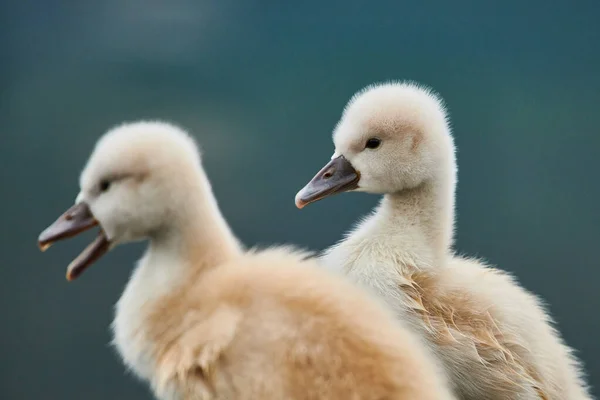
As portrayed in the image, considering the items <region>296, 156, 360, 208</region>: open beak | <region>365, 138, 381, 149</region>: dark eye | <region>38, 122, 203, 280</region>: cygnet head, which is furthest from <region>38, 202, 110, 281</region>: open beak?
<region>365, 138, 381, 149</region>: dark eye

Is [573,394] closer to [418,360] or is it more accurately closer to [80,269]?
[418,360]

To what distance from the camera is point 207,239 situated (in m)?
1.40

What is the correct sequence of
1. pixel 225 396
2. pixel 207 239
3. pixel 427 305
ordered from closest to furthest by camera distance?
pixel 225 396 < pixel 207 239 < pixel 427 305

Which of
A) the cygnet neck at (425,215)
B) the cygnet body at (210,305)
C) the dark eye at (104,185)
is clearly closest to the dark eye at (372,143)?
the cygnet neck at (425,215)

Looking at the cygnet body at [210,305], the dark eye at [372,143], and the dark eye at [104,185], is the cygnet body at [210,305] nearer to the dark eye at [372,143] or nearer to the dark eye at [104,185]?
the dark eye at [104,185]

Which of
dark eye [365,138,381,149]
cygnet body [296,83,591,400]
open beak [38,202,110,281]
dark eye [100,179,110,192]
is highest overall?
dark eye [100,179,110,192]

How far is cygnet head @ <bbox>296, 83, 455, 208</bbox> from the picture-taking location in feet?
5.73

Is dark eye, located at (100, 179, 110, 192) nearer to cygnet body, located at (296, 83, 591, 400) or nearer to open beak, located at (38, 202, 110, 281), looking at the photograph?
open beak, located at (38, 202, 110, 281)

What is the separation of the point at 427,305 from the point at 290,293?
399 mm

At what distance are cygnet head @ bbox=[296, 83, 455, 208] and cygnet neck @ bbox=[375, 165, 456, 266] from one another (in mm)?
22

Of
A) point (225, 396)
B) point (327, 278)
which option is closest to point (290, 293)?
point (327, 278)

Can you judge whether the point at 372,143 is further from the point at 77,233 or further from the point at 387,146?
the point at 77,233

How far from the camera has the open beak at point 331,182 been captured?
1.76m

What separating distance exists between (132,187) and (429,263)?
2.07ft
